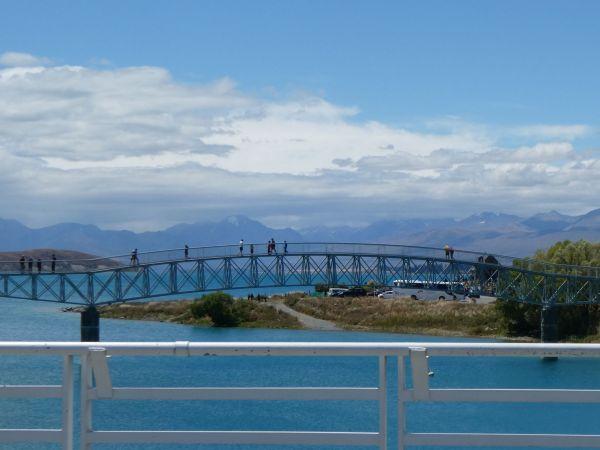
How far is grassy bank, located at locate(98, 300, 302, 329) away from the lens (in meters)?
101

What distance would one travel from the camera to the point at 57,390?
6543 mm

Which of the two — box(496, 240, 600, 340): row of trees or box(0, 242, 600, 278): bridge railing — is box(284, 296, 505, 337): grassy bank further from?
box(0, 242, 600, 278): bridge railing

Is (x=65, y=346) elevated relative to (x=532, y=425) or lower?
elevated

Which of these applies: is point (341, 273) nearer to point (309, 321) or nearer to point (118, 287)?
point (309, 321)

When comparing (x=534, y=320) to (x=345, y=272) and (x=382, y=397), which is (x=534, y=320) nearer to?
(x=345, y=272)

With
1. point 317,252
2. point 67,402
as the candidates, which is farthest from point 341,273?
point 67,402

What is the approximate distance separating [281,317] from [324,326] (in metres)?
5.65

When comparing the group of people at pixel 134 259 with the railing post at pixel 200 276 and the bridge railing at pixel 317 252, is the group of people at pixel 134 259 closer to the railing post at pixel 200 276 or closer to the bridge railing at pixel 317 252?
the bridge railing at pixel 317 252

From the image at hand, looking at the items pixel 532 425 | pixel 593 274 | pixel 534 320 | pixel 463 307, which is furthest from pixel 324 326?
pixel 532 425

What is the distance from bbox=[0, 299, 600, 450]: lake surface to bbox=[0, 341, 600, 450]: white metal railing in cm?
203

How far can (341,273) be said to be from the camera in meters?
94.9

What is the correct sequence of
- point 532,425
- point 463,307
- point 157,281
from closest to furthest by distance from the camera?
point 532,425
point 157,281
point 463,307

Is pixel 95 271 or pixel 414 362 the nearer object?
pixel 414 362

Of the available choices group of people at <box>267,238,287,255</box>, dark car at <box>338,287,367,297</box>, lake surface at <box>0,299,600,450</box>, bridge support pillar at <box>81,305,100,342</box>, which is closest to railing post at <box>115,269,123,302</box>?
lake surface at <box>0,299,600,450</box>
